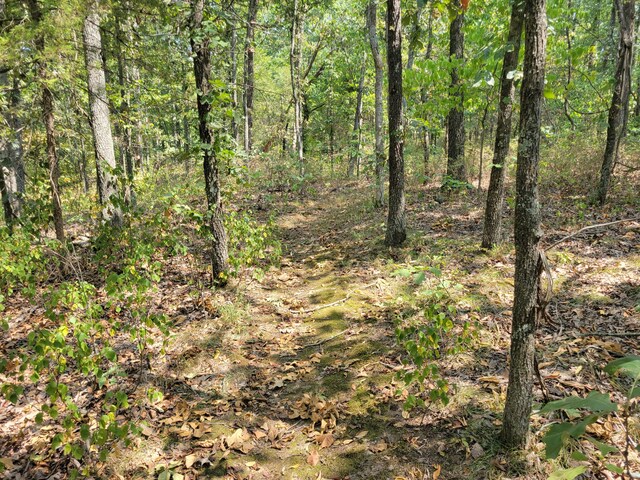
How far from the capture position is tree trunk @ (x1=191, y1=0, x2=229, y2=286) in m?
5.49

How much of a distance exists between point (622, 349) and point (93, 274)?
8.61 m

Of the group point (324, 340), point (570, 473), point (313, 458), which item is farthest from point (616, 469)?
point (324, 340)

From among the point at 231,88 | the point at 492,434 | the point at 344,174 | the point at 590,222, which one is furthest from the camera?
the point at 344,174

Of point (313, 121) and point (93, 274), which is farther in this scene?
point (313, 121)

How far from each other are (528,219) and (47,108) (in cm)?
803

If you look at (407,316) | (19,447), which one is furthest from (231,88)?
(19,447)

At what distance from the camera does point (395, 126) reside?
7.49m

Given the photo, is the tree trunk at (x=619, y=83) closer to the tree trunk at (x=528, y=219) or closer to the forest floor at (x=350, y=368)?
the forest floor at (x=350, y=368)

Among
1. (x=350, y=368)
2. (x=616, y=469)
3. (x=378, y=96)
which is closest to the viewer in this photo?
(x=616, y=469)

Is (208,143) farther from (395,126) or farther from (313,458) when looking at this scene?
(313,458)

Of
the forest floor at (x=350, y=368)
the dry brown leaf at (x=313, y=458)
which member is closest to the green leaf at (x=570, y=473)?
the forest floor at (x=350, y=368)

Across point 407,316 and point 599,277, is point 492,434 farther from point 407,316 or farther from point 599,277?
point 599,277

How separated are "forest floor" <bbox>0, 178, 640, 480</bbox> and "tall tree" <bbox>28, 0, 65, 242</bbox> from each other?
1873mm

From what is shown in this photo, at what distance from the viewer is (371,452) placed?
3.40 metres
